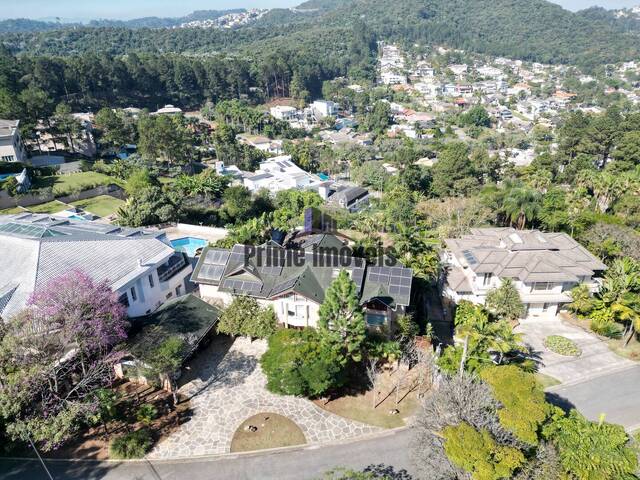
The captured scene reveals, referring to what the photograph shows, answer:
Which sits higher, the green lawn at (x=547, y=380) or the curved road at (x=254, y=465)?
the curved road at (x=254, y=465)

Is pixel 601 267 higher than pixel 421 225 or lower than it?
higher

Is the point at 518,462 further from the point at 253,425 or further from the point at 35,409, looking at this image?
the point at 35,409

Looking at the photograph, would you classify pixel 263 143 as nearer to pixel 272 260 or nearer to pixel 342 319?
pixel 272 260

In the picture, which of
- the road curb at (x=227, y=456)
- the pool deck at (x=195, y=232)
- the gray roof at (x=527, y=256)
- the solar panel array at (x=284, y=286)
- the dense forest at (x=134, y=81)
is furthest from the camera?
the dense forest at (x=134, y=81)

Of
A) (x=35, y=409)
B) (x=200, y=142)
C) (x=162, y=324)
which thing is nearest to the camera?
(x=35, y=409)

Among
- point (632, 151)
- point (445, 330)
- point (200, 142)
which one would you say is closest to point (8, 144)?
point (200, 142)

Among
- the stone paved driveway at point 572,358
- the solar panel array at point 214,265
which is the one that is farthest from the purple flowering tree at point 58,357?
the stone paved driveway at point 572,358

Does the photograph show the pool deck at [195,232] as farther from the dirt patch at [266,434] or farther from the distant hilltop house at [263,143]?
the distant hilltop house at [263,143]
